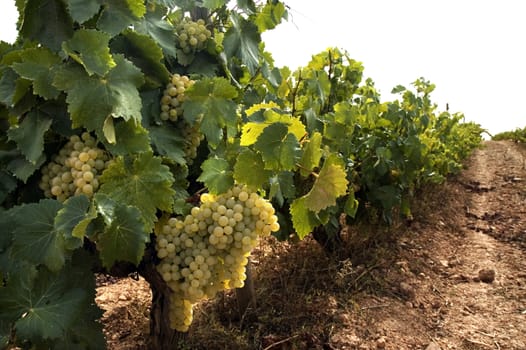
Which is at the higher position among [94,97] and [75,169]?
[94,97]

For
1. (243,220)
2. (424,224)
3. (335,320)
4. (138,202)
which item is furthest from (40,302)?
(424,224)

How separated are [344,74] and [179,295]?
3.66 m

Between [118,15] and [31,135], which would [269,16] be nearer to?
[118,15]

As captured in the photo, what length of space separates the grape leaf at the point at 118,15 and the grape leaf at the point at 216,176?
0.56 m

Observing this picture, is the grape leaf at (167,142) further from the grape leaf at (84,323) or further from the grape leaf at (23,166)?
the grape leaf at (84,323)

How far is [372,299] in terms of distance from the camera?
388cm

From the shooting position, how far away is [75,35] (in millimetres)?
1592

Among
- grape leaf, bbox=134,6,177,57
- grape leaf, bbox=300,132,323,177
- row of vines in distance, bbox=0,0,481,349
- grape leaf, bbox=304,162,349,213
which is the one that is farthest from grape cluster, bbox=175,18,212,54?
grape leaf, bbox=304,162,349,213

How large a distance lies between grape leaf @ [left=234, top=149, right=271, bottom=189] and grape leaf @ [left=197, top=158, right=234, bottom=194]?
64mm

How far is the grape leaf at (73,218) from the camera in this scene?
1.48m

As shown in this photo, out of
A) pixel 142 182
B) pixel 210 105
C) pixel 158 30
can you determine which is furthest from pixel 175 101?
pixel 142 182

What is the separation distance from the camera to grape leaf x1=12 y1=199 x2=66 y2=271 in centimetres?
157

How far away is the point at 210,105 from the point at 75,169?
0.54 meters

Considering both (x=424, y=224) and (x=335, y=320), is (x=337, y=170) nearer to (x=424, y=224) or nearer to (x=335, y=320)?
(x=335, y=320)
